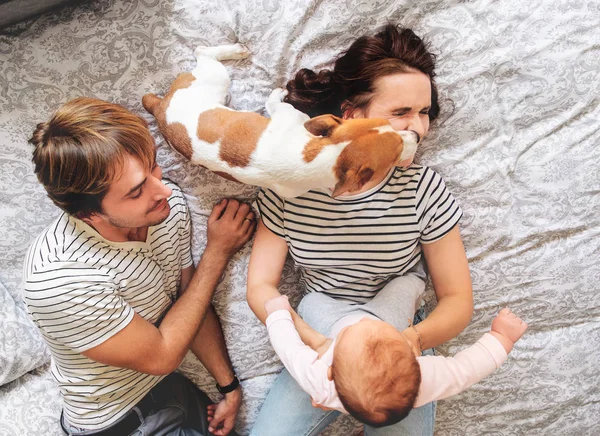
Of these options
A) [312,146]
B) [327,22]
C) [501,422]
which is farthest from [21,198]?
[501,422]

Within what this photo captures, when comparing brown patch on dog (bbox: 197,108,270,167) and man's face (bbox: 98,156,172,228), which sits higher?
brown patch on dog (bbox: 197,108,270,167)

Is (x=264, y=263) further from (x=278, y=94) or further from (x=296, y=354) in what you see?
(x=278, y=94)

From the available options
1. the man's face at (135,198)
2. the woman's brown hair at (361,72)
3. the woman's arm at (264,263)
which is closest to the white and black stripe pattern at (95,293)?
the man's face at (135,198)

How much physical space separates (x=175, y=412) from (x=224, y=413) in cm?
17

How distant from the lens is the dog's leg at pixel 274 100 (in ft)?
4.49

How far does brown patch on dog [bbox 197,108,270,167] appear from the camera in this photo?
3.99 feet

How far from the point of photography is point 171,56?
4.60 feet

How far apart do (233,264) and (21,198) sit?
646 millimetres

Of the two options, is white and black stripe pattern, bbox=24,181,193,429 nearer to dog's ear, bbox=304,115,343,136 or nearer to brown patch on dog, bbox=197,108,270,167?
brown patch on dog, bbox=197,108,270,167

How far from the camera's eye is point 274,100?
4.54 feet

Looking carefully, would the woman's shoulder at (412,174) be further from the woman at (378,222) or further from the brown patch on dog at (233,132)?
the brown patch on dog at (233,132)

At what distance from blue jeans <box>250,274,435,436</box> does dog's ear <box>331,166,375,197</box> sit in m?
0.37

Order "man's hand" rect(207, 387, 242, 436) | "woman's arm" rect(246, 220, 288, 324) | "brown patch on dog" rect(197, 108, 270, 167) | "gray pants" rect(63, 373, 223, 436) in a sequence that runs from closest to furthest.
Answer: "brown patch on dog" rect(197, 108, 270, 167)
"woman's arm" rect(246, 220, 288, 324)
"gray pants" rect(63, 373, 223, 436)
"man's hand" rect(207, 387, 242, 436)

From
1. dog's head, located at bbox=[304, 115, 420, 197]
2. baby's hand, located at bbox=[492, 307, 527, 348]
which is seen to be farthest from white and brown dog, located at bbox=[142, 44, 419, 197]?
baby's hand, located at bbox=[492, 307, 527, 348]
